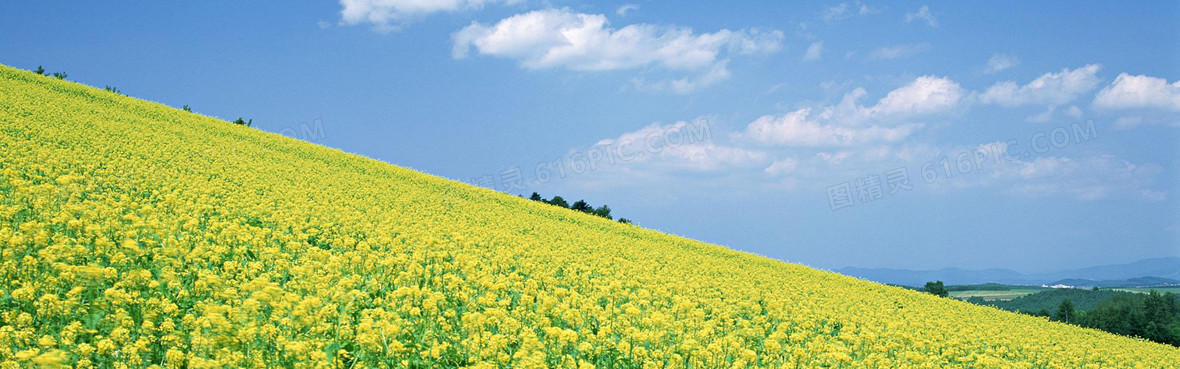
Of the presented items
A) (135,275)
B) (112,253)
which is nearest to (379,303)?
(135,275)

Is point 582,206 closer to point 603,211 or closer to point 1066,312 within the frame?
point 603,211

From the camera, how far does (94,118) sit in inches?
1178

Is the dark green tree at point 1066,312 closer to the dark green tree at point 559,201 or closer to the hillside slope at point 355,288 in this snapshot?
the hillside slope at point 355,288

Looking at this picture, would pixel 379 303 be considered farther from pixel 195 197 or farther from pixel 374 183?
pixel 374 183

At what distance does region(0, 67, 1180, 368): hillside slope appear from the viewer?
6.50 metres

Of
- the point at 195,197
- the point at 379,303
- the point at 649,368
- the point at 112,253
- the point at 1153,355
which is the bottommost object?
the point at 1153,355

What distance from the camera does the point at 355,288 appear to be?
31.6ft

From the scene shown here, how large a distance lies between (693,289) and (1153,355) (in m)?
17.6

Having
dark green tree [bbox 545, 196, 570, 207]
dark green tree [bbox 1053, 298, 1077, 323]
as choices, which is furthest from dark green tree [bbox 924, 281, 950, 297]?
dark green tree [bbox 545, 196, 570, 207]

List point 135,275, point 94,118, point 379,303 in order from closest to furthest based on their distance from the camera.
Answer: point 135,275, point 379,303, point 94,118

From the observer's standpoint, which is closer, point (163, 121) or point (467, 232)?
point (467, 232)

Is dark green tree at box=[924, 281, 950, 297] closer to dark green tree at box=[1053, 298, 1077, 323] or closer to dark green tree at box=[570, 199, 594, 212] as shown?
dark green tree at box=[1053, 298, 1077, 323]

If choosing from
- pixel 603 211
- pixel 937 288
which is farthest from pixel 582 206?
pixel 937 288

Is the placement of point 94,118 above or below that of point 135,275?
above
